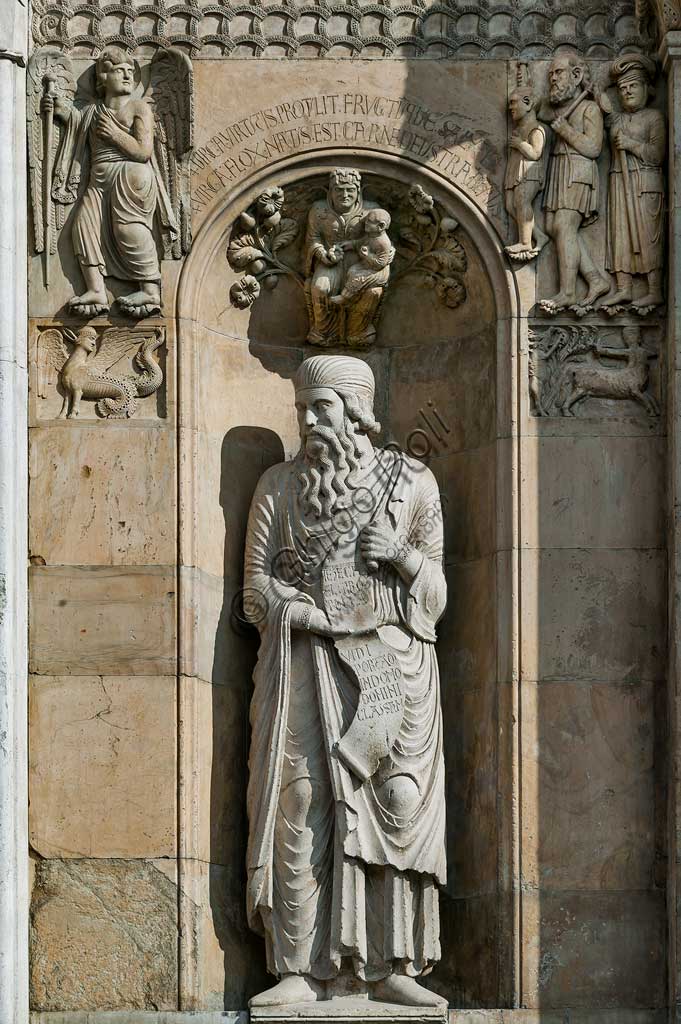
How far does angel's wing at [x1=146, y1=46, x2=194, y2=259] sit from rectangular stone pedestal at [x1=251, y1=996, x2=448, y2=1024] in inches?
169

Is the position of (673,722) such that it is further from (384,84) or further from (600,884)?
(384,84)

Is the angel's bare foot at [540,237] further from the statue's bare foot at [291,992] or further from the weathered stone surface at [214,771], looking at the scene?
the statue's bare foot at [291,992]

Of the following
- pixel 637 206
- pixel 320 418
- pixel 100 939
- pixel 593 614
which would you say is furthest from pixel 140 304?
pixel 100 939

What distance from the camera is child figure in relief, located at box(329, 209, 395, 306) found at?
16562 mm

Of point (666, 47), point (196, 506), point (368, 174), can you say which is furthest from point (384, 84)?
point (196, 506)

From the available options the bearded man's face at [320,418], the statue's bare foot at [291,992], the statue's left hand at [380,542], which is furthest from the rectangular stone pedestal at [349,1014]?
the bearded man's face at [320,418]

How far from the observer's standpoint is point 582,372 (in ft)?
53.4

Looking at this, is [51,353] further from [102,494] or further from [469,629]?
[469,629]

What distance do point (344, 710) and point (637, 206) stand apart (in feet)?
10.9

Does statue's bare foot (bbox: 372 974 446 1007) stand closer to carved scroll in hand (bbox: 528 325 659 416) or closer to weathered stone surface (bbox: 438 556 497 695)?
weathered stone surface (bbox: 438 556 497 695)

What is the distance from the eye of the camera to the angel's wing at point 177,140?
1636 centimetres

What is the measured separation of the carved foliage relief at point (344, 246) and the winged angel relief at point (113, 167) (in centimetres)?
51

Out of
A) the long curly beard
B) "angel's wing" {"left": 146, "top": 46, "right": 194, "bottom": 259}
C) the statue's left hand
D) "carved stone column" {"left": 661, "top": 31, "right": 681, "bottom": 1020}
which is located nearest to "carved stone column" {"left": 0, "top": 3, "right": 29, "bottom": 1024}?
"angel's wing" {"left": 146, "top": 46, "right": 194, "bottom": 259}

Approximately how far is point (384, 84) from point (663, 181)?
66.8 inches
